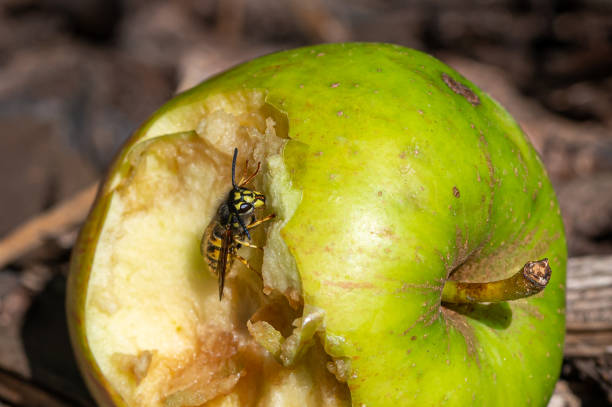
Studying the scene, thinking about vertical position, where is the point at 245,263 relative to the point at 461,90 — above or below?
below

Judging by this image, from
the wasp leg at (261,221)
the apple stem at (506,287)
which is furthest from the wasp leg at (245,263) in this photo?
the apple stem at (506,287)

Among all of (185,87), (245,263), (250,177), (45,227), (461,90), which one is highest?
(461,90)

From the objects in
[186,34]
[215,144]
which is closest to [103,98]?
[186,34]

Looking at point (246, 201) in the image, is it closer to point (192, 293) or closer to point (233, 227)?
point (233, 227)

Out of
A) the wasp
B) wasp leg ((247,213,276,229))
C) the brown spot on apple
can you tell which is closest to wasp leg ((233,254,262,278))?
the wasp

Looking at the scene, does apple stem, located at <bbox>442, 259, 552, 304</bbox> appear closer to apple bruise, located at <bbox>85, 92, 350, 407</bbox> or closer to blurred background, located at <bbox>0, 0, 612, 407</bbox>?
apple bruise, located at <bbox>85, 92, 350, 407</bbox>

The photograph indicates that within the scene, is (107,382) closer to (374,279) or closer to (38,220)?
(374,279)

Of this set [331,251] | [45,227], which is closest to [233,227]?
[331,251]
